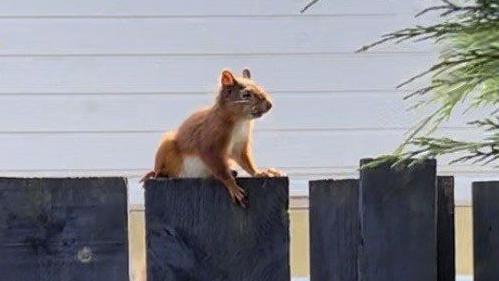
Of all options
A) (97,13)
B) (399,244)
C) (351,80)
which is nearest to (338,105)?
(351,80)

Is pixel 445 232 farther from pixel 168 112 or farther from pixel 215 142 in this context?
pixel 168 112

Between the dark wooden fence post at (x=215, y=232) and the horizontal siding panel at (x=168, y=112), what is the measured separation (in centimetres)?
335

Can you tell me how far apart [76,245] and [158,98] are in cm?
347

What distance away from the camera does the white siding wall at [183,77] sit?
5453 millimetres

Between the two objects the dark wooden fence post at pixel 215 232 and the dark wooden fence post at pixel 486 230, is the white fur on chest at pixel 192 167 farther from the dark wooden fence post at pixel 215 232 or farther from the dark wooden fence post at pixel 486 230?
the dark wooden fence post at pixel 486 230

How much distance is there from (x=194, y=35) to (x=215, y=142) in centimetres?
302

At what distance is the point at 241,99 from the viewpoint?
9.02 feet

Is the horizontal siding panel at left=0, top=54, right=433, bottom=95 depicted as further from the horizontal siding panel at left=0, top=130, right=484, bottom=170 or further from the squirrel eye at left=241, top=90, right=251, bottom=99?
the squirrel eye at left=241, top=90, right=251, bottom=99

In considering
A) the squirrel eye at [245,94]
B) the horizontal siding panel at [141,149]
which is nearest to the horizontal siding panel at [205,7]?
the horizontal siding panel at [141,149]

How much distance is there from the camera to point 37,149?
5.44 meters

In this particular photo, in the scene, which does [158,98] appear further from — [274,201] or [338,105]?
[274,201]

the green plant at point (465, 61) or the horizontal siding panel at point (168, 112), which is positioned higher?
the horizontal siding panel at point (168, 112)

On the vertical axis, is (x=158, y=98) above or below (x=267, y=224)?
above

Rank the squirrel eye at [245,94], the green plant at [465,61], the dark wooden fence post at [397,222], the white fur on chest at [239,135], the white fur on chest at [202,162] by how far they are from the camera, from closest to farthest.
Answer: the green plant at [465,61], the dark wooden fence post at [397,222], the white fur on chest at [202,162], the white fur on chest at [239,135], the squirrel eye at [245,94]
